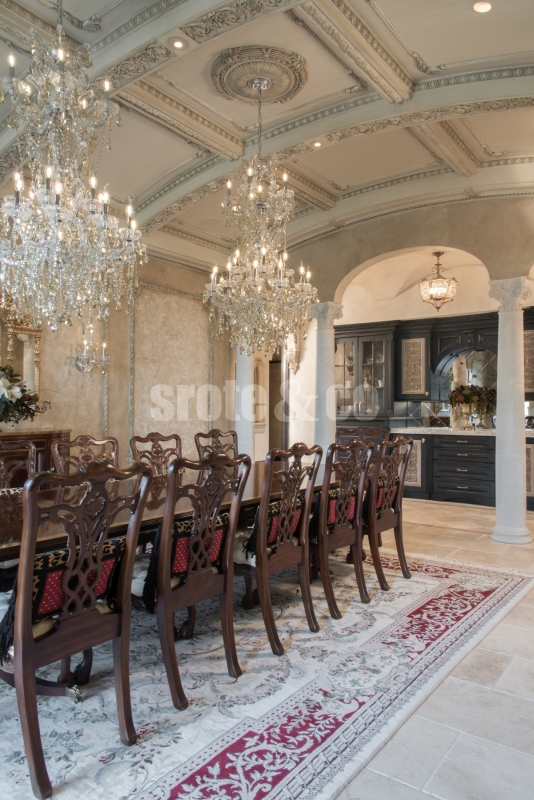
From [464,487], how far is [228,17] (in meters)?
6.16

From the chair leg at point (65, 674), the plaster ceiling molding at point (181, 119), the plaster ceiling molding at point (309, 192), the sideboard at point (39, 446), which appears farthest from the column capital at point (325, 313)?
the chair leg at point (65, 674)

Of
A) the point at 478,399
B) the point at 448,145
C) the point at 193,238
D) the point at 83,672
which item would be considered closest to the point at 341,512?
the point at 83,672

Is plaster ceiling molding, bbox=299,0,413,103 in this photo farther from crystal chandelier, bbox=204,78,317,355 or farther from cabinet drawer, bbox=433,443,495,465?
cabinet drawer, bbox=433,443,495,465

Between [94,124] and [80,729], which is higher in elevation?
[94,124]

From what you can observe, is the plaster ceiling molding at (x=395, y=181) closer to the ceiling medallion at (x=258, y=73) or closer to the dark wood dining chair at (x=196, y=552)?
the ceiling medallion at (x=258, y=73)

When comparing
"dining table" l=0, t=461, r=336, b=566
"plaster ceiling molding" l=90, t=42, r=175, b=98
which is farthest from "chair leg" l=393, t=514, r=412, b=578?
"plaster ceiling molding" l=90, t=42, r=175, b=98

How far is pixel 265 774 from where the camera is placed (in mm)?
1896

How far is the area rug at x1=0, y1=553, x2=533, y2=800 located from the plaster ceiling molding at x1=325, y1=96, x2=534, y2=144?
3.25m

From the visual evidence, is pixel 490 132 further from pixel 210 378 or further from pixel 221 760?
pixel 221 760

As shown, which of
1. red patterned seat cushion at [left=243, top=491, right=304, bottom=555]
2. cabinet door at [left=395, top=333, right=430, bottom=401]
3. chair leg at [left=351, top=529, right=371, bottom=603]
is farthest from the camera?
cabinet door at [left=395, top=333, right=430, bottom=401]

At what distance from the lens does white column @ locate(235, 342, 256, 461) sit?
24.2ft

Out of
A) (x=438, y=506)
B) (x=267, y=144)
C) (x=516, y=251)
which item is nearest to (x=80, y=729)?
(x=267, y=144)

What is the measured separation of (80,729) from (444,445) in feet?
20.7

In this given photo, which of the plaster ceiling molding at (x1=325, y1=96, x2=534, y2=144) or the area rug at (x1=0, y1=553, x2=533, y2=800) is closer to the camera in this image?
the area rug at (x1=0, y1=553, x2=533, y2=800)
